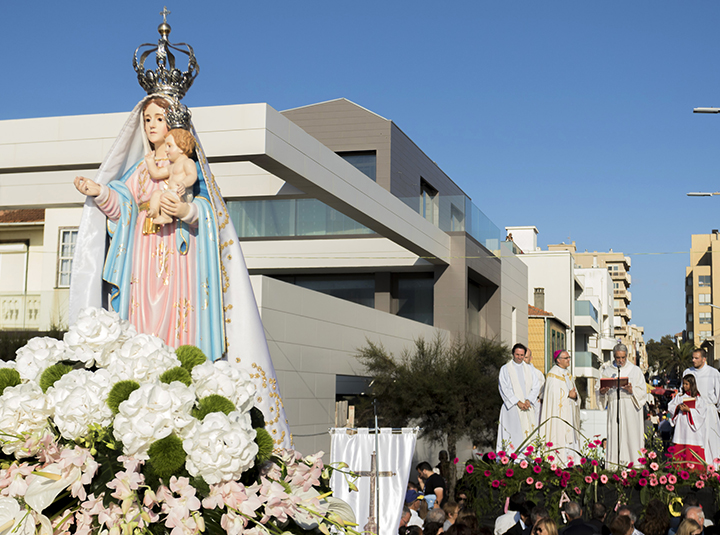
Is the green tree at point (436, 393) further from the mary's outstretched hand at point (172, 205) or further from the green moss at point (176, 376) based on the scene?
the green moss at point (176, 376)

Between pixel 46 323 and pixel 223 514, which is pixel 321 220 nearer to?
pixel 46 323

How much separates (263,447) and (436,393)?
15.9 m

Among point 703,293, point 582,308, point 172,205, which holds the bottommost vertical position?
point 172,205

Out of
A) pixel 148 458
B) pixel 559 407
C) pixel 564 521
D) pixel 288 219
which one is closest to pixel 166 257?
pixel 148 458

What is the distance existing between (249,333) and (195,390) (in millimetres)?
4034

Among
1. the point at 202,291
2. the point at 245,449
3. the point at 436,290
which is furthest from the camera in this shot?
the point at 436,290

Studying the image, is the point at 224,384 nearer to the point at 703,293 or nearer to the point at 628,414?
the point at 628,414

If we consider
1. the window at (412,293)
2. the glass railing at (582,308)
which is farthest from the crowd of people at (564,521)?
the glass railing at (582,308)

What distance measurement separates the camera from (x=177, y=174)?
618 cm

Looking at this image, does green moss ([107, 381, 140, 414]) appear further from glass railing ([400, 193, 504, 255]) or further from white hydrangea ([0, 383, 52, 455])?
glass railing ([400, 193, 504, 255])

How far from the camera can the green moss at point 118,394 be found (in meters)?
2.14

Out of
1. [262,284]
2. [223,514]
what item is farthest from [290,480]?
[262,284]

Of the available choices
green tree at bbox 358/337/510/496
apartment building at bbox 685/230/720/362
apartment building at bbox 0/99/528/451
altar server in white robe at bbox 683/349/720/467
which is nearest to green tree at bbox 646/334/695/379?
apartment building at bbox 685/230/720/362

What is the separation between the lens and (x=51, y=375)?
237 cm
